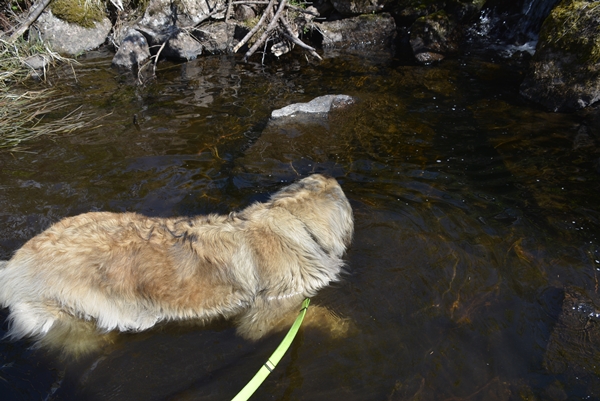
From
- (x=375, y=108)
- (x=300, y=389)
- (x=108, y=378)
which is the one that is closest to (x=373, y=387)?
(x=300, y=389)

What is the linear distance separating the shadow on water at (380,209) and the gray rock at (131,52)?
0.83 metres

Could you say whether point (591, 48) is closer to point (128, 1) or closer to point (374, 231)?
point (374, 231)

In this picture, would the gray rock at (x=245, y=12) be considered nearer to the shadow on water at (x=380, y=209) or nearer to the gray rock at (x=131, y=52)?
the gray rock at (x=131, y=52)

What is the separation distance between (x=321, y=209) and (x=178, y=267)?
4.02ft

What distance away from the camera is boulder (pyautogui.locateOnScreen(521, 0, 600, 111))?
→ 21.5 ft

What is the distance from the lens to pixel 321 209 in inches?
143

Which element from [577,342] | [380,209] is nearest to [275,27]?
[380,209]

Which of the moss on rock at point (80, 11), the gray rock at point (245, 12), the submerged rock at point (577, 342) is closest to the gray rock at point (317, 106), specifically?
the gray rock at point (245, 12)

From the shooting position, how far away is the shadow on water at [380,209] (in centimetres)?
307

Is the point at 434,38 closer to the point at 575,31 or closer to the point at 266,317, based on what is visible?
the point at 575,31

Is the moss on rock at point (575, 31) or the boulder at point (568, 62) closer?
the boulder at point (568, 62)

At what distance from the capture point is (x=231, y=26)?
10133mm

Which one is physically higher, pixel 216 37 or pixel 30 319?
pixel 216 37

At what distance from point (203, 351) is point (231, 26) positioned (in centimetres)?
862
